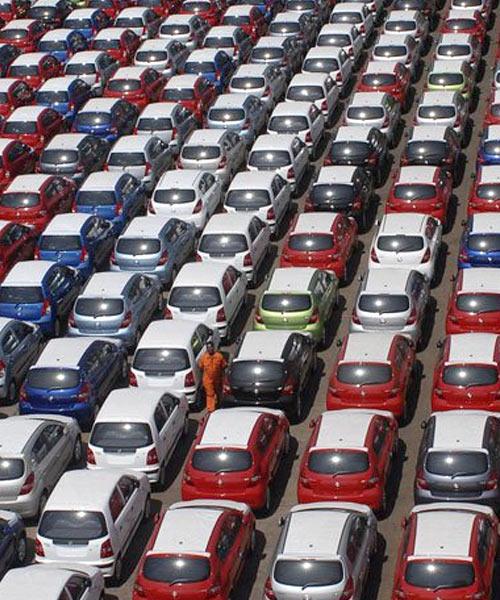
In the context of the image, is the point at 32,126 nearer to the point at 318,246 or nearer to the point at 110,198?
the point at 110,198

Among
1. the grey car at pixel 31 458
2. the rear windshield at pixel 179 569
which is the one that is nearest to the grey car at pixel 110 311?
the grey car at pixel 31 458

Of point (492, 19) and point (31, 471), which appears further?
point (492, 19)

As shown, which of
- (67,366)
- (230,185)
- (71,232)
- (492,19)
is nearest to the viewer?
(67,366)

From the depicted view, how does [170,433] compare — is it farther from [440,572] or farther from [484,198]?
[484,198]

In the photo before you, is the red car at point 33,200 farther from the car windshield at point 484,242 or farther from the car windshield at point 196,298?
the car windshield at point 484,242

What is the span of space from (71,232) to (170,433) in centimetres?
872

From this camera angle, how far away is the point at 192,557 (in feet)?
78.8

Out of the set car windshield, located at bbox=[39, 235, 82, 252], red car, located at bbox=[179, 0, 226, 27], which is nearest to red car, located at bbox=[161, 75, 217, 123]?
red car, located at bbox=[179, 0, 226, 27]

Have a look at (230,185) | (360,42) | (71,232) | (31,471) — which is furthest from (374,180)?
(31,471)

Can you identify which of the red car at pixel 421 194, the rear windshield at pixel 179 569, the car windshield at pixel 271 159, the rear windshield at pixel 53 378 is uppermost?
the rear windshield at pixel 179 569

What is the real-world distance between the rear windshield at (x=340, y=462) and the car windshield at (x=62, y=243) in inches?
452

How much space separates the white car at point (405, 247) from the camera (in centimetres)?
3459

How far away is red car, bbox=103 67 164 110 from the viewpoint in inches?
1861

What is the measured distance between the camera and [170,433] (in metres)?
29.0
